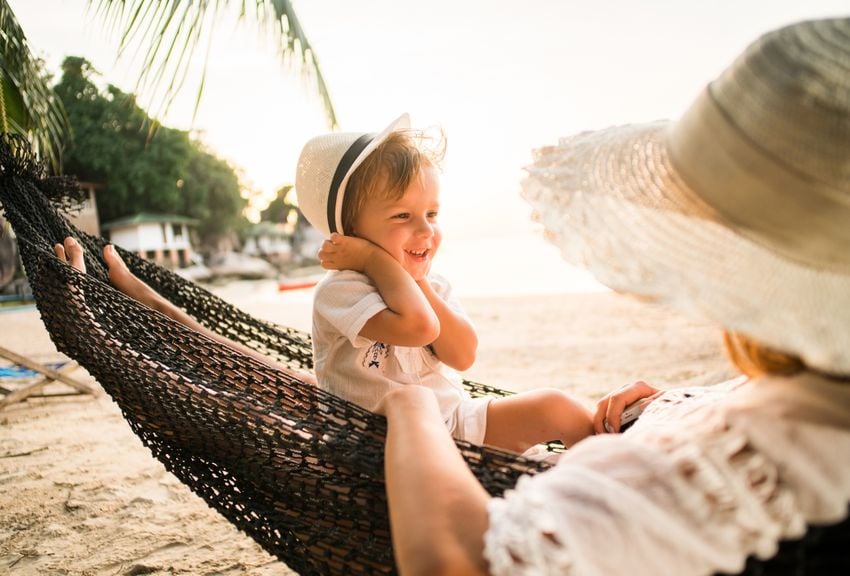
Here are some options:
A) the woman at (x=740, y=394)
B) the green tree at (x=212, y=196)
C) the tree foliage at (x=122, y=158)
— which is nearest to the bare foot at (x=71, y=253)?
the woman at (x=740, y=394)

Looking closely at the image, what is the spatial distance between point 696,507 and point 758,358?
0.22 m

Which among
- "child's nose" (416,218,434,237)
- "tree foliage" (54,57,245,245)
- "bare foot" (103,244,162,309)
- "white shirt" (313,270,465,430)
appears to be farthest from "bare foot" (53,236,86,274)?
"tree foliage" (54,57,245,245)

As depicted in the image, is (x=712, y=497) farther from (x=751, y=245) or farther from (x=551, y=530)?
(x=751, y=245)

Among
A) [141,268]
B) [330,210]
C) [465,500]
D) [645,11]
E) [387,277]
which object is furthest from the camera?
[645,11]

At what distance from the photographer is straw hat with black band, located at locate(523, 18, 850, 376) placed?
1.95 ft

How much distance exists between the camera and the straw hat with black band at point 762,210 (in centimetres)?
59

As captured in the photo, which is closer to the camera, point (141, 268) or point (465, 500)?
point (465, 500)

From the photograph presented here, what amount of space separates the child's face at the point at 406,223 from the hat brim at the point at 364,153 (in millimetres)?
59

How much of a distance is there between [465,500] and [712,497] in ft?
0.95

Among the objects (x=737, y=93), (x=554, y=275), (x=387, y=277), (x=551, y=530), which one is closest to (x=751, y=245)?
(x=737, y=93)

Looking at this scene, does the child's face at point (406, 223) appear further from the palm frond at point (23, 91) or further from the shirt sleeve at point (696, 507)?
the palm frond at point (23, 91)

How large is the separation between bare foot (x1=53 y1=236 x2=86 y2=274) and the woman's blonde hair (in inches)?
83.7

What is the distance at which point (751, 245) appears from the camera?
2.19 feet

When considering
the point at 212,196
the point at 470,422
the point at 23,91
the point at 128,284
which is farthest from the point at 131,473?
the point at 212,196
